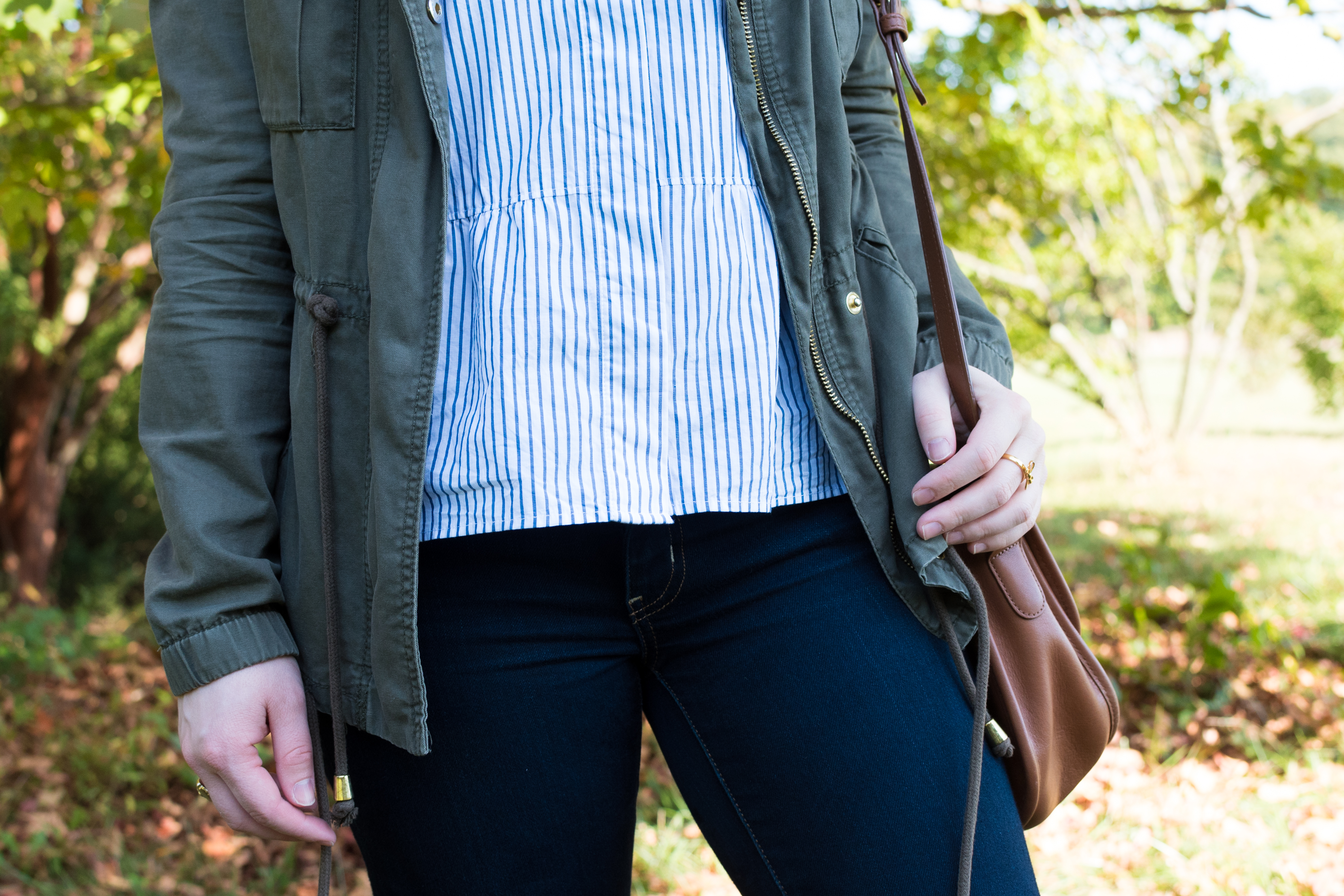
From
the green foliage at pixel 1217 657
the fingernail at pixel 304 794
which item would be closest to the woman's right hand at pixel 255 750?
the fingernail at pixel 304 794

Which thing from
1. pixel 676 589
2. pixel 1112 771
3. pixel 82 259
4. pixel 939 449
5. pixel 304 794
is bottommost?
pixel 1112 771

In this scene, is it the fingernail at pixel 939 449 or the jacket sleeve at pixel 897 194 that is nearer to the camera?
the fingernail at pixel 939 449

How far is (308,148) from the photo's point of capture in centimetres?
98

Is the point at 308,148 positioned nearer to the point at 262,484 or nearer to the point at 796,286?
the point at 262,484

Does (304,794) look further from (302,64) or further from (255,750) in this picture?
(302,64)

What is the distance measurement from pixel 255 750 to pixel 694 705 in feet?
1.37

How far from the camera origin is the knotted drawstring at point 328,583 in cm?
97

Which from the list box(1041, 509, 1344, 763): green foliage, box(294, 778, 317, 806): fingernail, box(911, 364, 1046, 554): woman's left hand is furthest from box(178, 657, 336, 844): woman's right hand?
box(1041, 509, 1344, 763): green foliage

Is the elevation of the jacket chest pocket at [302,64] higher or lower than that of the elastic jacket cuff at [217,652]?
higher

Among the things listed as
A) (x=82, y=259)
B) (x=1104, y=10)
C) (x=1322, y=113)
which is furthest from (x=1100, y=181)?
(x=82, y=259)

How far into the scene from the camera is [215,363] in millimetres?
987

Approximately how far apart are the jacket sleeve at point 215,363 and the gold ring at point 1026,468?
0.72 metres

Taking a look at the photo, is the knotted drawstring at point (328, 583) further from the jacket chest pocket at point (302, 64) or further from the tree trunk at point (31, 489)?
the tree trunk at point (31, 489)

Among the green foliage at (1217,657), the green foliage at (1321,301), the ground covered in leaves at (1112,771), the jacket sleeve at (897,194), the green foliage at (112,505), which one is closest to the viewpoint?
the jacket sleeve at (897,194)
